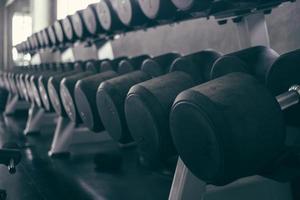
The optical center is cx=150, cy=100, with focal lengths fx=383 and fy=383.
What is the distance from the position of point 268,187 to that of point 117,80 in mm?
457

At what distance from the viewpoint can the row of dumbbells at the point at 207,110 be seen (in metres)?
0.55

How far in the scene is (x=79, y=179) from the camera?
4.06 feet

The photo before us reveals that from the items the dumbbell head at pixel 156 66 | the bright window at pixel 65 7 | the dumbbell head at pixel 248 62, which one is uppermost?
the dumbbell head at pixel 248 62

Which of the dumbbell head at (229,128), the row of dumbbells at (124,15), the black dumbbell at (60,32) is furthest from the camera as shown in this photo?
the black dumbbell at (60,32)

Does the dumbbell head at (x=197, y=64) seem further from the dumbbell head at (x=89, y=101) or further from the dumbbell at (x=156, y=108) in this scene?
the dumbbell head at (x=89, y=101)

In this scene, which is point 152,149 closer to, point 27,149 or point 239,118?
point 239,118

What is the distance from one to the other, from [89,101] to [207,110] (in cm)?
63

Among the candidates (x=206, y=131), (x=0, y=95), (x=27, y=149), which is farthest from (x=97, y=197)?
(x=0, y=95)

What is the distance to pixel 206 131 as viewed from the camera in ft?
1.86

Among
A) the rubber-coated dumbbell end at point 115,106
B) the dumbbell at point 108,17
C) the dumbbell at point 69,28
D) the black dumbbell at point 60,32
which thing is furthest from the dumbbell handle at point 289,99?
the black dumbbell at point 60,32

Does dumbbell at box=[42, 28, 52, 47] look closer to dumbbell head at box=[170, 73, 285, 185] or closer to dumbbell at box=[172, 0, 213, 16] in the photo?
dumbbell at box=[172, 0, 213, 16]

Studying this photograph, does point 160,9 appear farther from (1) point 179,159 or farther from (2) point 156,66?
(1) point 179,159

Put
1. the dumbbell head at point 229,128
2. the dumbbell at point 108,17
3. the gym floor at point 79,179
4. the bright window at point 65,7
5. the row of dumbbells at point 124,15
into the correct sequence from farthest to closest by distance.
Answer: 1. the bright window at point 65,7
2. the dumbbell at point 108,17
3. the gym floor at point 79,179
4. the row of dumbbells at point 124,15
5. the dumbbell head at point 229,128

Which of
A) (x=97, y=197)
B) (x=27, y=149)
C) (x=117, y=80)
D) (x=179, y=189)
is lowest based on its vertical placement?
(x=27, y=149)
